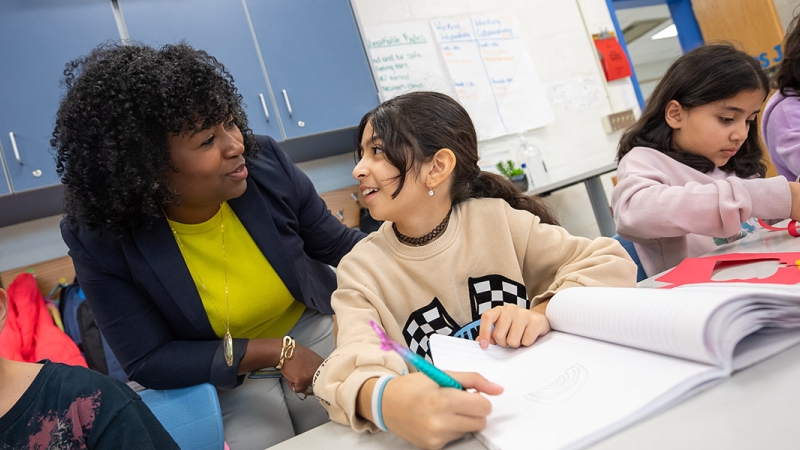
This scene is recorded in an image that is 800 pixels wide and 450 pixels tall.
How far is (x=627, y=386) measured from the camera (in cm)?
47

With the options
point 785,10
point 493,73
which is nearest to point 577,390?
point 493,73

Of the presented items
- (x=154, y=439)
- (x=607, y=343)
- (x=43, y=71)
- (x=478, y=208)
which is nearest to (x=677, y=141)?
(x=478, y=208)

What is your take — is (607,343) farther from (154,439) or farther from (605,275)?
(154,439)

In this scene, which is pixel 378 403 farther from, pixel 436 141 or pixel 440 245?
pixel 436 141

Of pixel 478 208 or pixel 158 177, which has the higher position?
pixel 158 177

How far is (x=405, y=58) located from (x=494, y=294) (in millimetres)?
2206

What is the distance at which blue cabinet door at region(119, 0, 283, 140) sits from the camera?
214cm

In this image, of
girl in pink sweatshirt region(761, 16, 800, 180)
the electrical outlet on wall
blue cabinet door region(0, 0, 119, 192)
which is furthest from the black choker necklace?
the electrical outlet on wall

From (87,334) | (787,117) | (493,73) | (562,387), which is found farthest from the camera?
(493,73)

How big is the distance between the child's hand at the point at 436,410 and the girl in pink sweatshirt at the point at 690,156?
753 millimetres

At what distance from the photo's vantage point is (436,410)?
1.56 feet

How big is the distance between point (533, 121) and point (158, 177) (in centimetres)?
255

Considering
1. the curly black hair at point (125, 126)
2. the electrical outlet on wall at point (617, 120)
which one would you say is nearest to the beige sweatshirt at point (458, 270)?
the curly black hair at point (125, 126)

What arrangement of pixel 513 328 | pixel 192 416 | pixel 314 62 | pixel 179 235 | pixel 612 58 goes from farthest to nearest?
pixel 612 58
pixel 314 62
pixel 179 235
pixel 192 416
pixel 513 328
